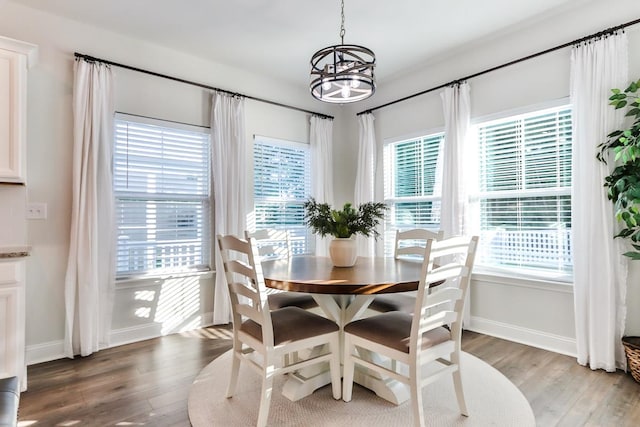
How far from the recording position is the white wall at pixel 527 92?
2.60m

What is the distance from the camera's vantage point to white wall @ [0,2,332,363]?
2.69 metres

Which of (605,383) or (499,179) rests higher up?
(499,179)

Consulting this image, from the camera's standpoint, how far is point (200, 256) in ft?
11.8

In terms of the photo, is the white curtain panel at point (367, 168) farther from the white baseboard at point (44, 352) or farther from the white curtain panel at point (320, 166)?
the white baseboard at point (44, 352)

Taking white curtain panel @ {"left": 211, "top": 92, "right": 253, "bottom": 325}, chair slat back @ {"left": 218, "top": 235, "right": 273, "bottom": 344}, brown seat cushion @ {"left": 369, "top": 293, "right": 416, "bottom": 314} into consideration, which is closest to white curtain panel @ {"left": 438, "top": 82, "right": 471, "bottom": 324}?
brown seat cushion @ {"left": 369, "top": 293, "right": 416, "bottom": 314}

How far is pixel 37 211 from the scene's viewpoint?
8.87ft

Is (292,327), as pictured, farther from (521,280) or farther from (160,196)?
(521,280)

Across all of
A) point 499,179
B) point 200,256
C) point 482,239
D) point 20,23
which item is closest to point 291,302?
point 200,256

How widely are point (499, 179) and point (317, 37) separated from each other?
2165mm

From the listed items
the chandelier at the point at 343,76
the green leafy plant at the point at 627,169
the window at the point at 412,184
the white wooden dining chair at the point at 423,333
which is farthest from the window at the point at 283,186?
the green leafy plant at the point at 627,169

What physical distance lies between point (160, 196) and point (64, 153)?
32.3 inches

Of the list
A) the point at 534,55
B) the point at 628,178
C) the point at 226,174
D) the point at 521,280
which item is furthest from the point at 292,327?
the point at 534,55

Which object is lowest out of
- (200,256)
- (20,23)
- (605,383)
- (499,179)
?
(605,383)

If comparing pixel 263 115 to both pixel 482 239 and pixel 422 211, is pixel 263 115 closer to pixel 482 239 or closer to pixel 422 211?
pixel 422 211
